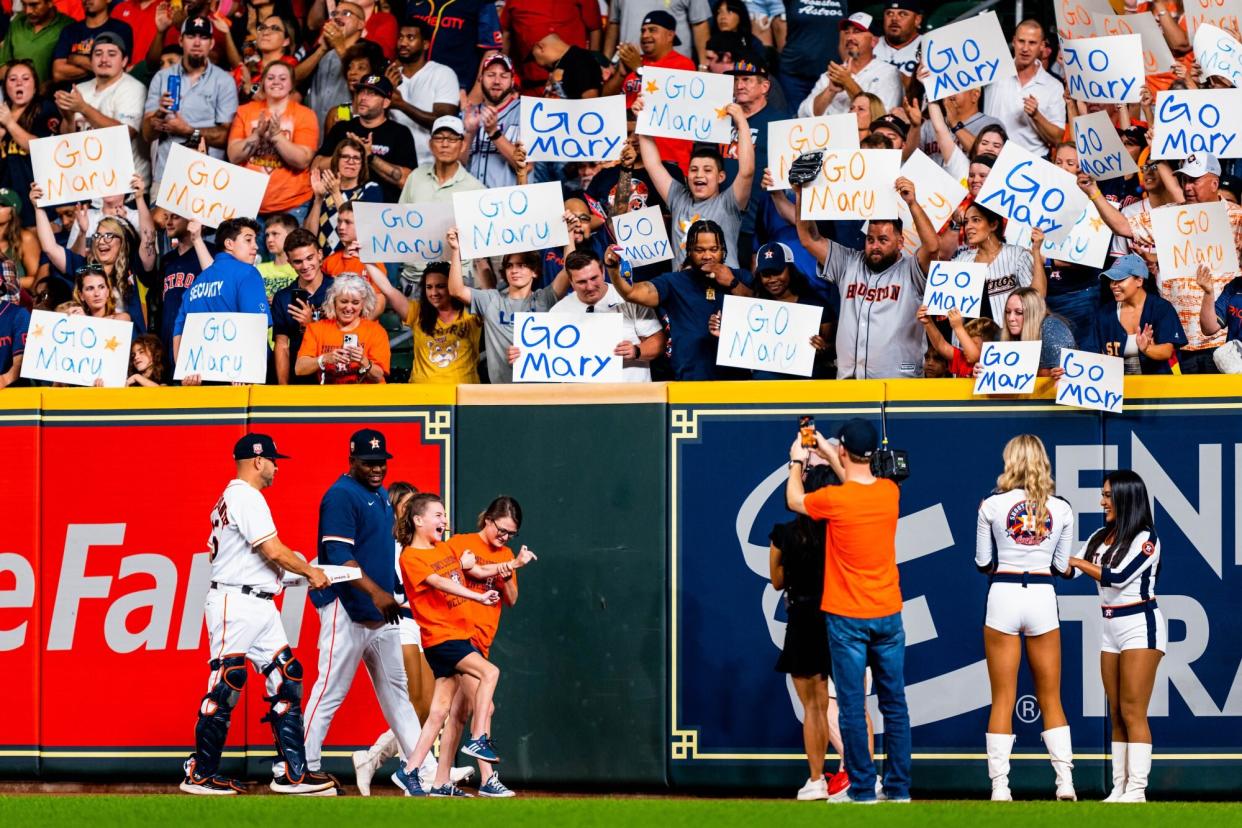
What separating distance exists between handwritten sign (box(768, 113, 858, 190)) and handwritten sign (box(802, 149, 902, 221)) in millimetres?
434

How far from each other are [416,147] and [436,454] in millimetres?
4098

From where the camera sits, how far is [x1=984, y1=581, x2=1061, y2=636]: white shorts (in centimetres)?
1153

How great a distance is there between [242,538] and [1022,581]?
4512 millimetres

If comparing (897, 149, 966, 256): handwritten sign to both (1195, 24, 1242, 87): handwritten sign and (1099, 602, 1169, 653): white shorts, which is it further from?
(1099, 602, 1169, 653): white shorts

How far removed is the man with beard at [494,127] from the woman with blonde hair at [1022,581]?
580cm

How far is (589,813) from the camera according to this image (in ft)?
34.6

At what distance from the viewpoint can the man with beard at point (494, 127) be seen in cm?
1599

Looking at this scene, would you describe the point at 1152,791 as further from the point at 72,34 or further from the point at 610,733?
the point at 72,34

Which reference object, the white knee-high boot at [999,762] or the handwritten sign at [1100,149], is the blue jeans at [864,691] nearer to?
the white knee-high boot at [999,762]

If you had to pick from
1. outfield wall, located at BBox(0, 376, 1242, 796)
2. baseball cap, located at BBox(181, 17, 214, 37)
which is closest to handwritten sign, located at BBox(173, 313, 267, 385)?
outfield wall, located at BBox(0, 376, 1242, 796)

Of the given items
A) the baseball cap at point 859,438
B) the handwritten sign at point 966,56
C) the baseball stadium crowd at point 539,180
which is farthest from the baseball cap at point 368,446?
the handwritten sign at point 966,56

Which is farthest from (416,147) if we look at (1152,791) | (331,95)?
(1152,791)

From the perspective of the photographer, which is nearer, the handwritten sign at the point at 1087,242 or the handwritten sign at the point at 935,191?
the handwritten sign at the point at 1087,242

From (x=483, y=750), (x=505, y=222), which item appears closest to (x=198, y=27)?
(x=505, y=222)
